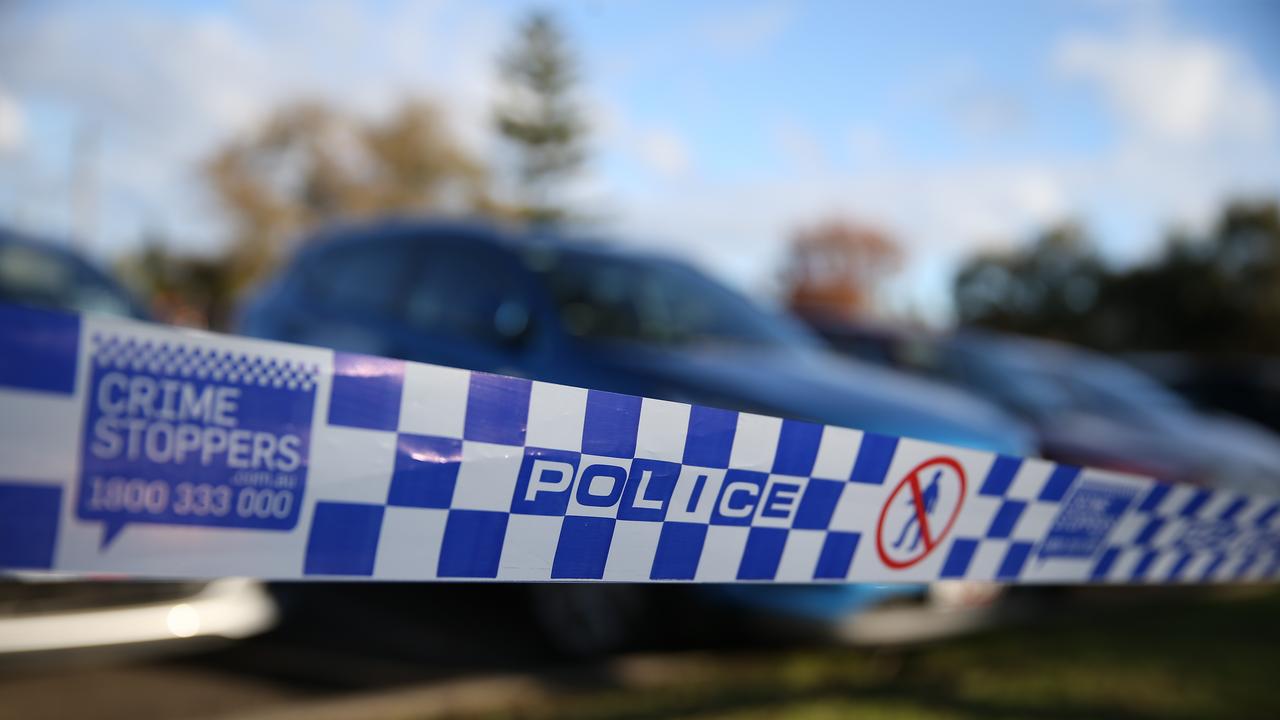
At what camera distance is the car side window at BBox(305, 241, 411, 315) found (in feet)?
15.9

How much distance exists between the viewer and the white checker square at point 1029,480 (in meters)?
1.66

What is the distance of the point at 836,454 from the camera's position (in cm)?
147

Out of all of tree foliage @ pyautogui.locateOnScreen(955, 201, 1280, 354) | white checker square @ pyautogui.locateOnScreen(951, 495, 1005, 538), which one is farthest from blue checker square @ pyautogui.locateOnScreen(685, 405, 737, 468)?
tree foliage @ pyautogui.locateOnScreen(955, 201, 1280, 354)

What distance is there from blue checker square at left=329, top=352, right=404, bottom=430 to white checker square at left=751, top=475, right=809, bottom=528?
0.54 m

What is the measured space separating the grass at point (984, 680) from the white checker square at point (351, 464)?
2.35 metres

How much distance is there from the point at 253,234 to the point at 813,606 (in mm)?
39891

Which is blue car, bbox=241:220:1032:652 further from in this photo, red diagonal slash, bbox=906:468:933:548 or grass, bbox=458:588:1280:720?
red diagonal slash, bbox=906:468:933:548

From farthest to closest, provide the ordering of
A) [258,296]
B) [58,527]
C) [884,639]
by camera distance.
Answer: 1. [258,296]
2. [884,639]
3. [58,527]

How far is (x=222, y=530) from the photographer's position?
1.15m

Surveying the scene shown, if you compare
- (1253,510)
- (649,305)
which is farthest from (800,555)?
(649,305)

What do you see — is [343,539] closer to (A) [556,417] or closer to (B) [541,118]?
(A) [556,417]

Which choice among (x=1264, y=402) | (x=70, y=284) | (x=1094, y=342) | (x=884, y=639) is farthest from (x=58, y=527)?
(x=1094, y=342)

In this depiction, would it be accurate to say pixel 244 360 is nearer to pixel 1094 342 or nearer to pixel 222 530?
pixel 222 530

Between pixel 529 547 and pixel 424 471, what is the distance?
174 millimetres
